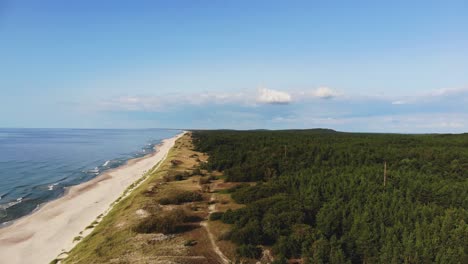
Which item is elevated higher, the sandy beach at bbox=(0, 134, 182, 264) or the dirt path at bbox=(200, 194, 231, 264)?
the dirt path at bbox=(200, 194, 231, 264)

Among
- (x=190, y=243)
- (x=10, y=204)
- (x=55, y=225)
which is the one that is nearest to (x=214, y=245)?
(x=190, y=243)

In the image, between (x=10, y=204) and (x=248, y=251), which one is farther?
(x=10, y=204)

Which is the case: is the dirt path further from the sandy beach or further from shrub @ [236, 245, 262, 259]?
the sandy beach

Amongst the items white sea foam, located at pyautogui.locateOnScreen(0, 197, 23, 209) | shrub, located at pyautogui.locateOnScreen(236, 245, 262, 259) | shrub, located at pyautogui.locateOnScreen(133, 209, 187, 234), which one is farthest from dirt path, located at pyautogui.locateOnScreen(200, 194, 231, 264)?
white sea foam, located at pyautogui.locateOnScreen(0, 197, 23, 209)

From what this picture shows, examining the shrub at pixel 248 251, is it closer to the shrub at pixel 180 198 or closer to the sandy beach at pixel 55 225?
the shrub at pixel 180 198

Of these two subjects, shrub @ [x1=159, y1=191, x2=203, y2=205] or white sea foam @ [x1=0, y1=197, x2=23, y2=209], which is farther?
white sea foam @ [x1=0, y1=197, x2=23, y2=209]

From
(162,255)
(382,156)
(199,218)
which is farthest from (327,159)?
(162,255)

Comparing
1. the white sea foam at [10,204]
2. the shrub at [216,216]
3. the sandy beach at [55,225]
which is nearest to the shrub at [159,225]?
the shrub at [216,216]

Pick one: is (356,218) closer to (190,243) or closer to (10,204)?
(190,243)

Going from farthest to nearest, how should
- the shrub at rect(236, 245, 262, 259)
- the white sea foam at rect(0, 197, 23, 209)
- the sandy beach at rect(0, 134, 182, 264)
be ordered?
1. the white sea foam at rect(0, 197, 23, 209)
2. the sandy beach at rect(0, 134, 182, 264)
3. the shrub at rect(236, 245, 262, 259)
